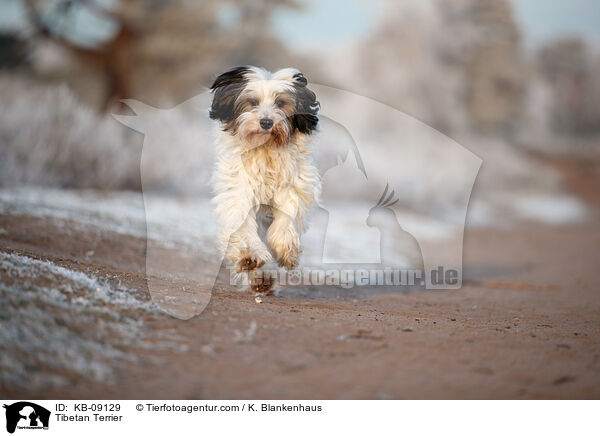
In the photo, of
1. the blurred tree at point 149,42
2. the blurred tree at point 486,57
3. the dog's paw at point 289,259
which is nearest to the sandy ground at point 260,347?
the dog's paw at point 289,259

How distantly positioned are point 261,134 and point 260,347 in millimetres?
1933

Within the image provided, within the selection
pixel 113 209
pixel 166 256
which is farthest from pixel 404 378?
pixel 113 209

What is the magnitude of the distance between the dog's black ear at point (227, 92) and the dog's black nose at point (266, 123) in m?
0.44

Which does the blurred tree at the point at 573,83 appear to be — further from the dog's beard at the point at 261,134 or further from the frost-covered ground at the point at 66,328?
the frost-covered ground at the point at 66,328

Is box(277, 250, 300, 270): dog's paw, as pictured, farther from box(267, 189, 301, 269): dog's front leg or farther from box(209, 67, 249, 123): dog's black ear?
Answer: box(209, 67, 249, 123): dog's black ear

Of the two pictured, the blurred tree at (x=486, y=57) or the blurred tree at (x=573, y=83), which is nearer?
the blurred tree at (x=486, y=57)

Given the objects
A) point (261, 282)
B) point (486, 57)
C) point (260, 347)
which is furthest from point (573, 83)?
point (260, 347)

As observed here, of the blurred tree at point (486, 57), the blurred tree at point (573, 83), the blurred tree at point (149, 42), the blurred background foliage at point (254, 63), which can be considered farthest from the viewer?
the blurred tree at point (573, 83)

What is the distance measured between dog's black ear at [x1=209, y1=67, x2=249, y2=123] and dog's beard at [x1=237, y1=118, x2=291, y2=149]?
30 cm

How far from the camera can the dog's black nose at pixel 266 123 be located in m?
4.02

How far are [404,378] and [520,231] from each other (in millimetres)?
11196

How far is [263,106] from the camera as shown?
13.9 ft

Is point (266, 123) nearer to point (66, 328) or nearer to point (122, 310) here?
point (122, 310)
